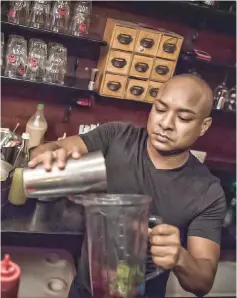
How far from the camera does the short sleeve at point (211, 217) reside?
1307mm

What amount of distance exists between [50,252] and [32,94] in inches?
36.5

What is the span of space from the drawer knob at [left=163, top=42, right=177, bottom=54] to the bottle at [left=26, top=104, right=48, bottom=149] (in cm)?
75

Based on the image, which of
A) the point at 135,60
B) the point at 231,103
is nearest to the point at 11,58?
the point at 135,60

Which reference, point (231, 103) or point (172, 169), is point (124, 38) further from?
point (172, 169)

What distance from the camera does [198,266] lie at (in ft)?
3.75

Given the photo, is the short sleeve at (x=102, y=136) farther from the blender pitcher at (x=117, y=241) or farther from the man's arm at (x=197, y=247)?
the blender pitcher at (x=117, y=241)

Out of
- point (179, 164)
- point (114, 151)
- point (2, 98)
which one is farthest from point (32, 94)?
point (179, 164)

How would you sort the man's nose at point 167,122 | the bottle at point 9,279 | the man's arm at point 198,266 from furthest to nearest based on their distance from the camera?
1. the man's nose at point 167,122
2. the man's arm at point 198,266
3. the bottle at point 9,279

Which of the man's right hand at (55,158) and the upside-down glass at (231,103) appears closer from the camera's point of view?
the man's right hand at (55,158)

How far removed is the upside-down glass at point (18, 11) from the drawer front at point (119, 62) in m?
0.49

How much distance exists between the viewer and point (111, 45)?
2148mm

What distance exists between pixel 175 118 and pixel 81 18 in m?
1.08

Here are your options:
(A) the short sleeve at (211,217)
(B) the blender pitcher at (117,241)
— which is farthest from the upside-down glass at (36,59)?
(B) the blender pitcher at (117,241)

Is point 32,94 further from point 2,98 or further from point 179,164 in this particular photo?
point 179,164
